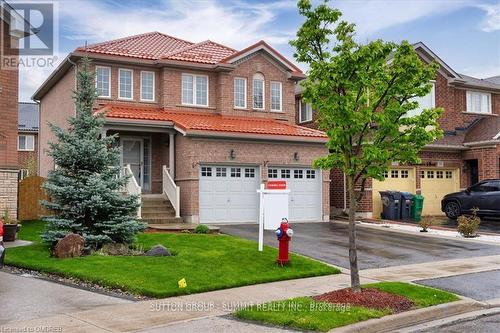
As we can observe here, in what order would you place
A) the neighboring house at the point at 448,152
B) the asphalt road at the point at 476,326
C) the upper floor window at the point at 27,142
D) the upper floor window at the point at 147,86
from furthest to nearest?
the upper floor window at the point at 27,142 → the neighboring house at the point at 448,152 → the upper floor window at the point at 147,86 → the asphalt road at the point at 476,326

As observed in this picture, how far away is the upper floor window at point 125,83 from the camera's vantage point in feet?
78.4

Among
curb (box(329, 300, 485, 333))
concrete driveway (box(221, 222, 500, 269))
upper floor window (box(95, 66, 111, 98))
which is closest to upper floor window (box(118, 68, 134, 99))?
upper floor window (box(95, 66, 111, 98))

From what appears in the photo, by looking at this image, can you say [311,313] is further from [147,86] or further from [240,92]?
[240,92]

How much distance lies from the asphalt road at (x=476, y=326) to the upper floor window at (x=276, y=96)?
18242mm

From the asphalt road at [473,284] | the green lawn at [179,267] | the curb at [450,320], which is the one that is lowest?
the curb at [450,320]

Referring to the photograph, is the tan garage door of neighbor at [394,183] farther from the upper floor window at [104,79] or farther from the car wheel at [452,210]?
the upper floor window at [104,79]

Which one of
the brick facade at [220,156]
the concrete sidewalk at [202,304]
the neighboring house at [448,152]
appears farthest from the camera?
Result: the neighboring house at [448,152]

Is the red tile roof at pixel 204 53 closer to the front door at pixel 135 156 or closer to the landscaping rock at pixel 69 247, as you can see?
the front door at pixel 135 156

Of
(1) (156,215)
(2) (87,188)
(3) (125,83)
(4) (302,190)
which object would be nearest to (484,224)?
(4) (302,190)

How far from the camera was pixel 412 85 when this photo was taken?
32.7 feet

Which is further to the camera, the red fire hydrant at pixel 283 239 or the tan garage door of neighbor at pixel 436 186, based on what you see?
the tan garage door of neighbor at pixel 436 186

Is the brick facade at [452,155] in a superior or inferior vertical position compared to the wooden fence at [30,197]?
superior

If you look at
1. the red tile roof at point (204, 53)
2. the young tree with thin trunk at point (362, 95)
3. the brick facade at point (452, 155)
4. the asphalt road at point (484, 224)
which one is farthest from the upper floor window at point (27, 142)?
the young tree with thin trunk at point (362, 95)

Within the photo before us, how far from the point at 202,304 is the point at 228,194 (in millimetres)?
12134
